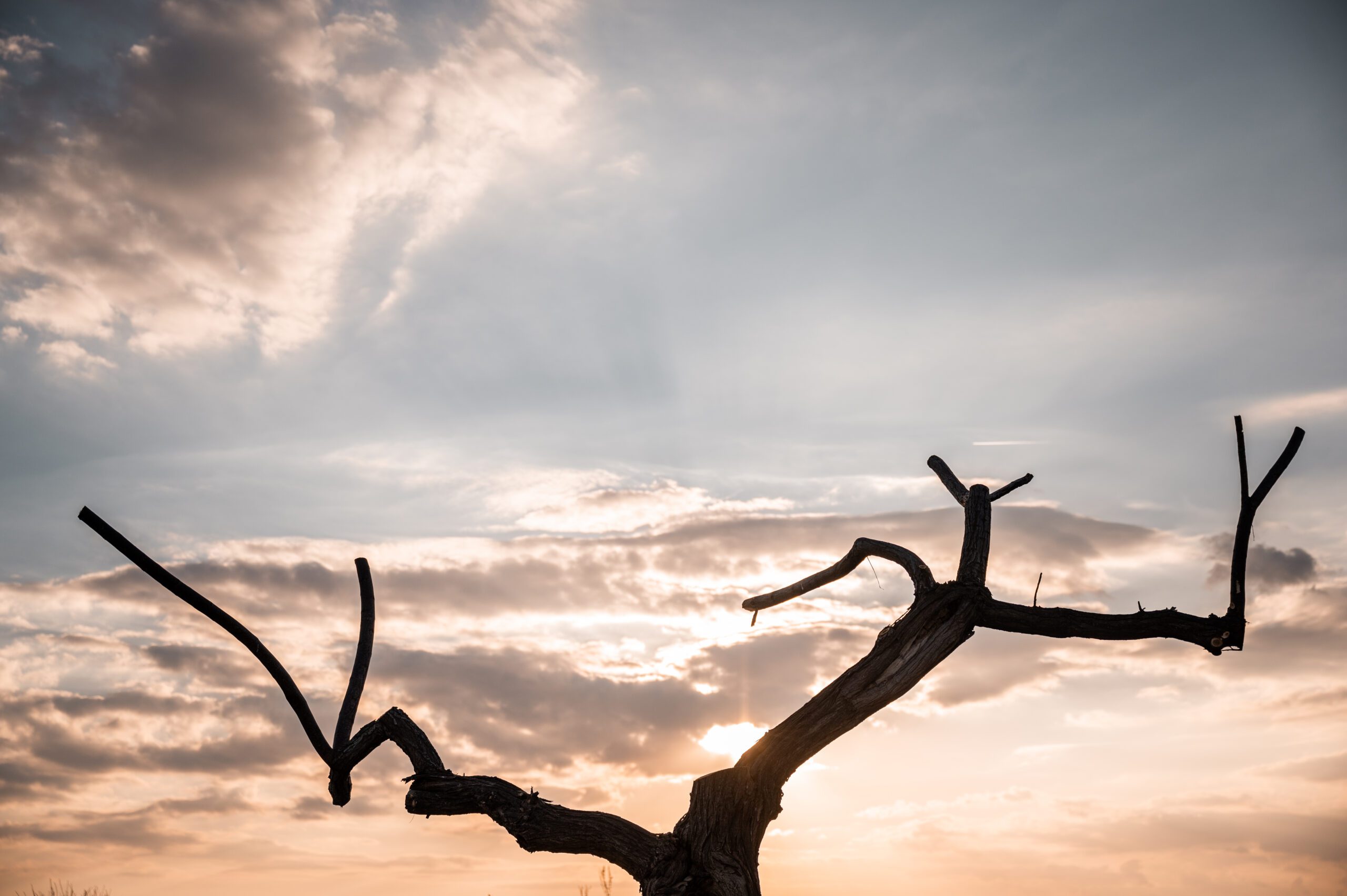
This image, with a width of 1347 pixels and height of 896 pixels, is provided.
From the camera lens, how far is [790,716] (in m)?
8.34

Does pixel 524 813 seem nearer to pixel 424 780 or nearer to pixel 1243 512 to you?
pixel 424 780

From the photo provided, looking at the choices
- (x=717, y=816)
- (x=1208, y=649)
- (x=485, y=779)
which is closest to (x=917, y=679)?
(x=717, y=816)

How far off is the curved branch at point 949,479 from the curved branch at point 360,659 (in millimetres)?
6491

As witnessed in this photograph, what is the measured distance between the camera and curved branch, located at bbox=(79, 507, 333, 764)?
A: 830 centimetres

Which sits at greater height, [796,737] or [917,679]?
[917,679]

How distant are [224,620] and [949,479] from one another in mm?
7685

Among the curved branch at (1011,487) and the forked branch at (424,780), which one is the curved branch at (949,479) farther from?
the forked branch at (424,780)

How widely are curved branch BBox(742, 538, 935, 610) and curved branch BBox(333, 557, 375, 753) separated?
13.9ft

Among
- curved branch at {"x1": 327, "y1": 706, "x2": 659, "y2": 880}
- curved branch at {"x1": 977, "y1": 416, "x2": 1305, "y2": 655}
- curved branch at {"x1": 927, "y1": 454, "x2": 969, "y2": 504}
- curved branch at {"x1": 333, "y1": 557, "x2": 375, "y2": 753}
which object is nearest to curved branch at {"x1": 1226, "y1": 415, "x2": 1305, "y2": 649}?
curved branch at {"x1": 977, "y1": 416, "x2": 1305, "y2": 655}

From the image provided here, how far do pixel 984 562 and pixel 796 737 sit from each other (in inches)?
99.2

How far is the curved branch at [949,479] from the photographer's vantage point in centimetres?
949

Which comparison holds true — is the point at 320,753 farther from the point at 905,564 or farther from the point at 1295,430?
the point at 1295,430

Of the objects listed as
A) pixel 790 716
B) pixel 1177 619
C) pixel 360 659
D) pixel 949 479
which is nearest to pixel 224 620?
pixel 360 659

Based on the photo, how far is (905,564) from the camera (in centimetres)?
884
